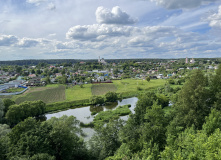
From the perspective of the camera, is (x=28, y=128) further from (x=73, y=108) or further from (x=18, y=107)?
(x=73, y=108)

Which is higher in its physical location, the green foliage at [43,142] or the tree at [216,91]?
the tree at [216,91]

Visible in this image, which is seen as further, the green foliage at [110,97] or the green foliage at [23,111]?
the green foliage at [110,97]

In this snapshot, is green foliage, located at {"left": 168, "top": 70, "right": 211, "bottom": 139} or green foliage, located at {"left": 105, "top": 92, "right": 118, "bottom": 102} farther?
green foliage, located at {"left": 105, "top": 92, "right": 118, "bottom": 102}

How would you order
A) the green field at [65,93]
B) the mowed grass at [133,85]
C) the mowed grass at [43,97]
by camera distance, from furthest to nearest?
1. the mowed grass at [133,85]
2. the green field at [65,93]
3. the mowed grass at [43,97]

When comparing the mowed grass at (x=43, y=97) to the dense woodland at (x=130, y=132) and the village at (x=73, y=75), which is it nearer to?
the village at (x=73, y=75)

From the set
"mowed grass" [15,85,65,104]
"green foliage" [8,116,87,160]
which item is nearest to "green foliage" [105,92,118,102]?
"mowed grass" [15,85,65,104]

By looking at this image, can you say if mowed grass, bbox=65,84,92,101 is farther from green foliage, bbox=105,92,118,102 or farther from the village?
the village

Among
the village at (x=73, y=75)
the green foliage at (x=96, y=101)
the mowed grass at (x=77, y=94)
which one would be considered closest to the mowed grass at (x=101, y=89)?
the mowed grass at (x=77, y=94)

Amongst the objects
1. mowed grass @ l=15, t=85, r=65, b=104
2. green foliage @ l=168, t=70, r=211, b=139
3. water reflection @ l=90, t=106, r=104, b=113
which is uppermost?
green foliage @ l=168, t=70, r=211, b=139

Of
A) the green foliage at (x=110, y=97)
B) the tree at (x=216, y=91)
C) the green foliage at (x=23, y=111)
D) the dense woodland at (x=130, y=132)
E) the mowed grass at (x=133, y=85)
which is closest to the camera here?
the dense woodland at (x=130, y=132)
